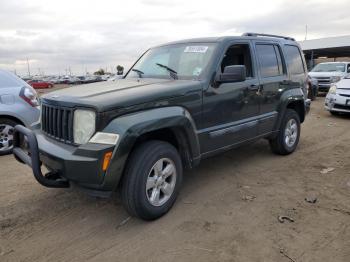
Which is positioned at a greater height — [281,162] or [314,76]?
[314,76]

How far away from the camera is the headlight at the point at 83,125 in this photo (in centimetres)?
296

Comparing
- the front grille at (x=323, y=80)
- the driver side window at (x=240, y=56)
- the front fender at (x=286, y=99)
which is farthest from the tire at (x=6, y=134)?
the front grille at (x=323, y=80)

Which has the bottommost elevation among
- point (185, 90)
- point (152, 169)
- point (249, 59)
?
point (152, 169)

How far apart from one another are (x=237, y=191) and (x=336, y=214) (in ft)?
3.73

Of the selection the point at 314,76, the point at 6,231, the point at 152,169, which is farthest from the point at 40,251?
the point at 314,76

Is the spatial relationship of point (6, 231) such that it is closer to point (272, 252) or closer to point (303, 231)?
point (272, 252)

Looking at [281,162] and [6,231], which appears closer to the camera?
[6,231]

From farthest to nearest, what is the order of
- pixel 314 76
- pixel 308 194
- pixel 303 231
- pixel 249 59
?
1. pixel 314 76
2. pixel 249 59
3. pixel 308 194
4. pixel 303 231

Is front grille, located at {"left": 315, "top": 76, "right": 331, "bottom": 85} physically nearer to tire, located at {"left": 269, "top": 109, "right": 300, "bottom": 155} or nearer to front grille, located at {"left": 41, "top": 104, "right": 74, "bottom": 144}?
tire, located at {"left": 269, "top": 109, "right": 300, "bottom": 155}

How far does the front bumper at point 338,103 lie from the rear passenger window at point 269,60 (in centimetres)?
490

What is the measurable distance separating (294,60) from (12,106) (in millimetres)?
5058

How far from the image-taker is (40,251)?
289cm

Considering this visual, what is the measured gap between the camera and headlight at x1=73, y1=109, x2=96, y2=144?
9.70 feet

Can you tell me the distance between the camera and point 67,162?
9.59ft
